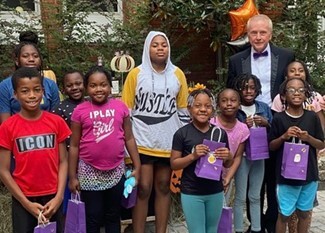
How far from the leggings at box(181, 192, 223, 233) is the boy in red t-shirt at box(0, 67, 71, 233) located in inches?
36.6

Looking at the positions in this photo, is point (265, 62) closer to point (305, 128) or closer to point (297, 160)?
point (305, 128)

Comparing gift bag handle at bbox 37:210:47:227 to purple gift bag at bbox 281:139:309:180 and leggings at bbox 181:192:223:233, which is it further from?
purple gift bag at bbox 281:139:309:180

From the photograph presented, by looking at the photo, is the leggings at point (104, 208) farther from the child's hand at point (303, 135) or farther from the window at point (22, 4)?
the window at point (22, 4)

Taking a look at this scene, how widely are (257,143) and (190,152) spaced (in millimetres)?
685

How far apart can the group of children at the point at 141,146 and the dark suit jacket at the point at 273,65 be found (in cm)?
11

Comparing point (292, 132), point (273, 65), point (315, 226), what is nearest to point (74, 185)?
point (292, 132)

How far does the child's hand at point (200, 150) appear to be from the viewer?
3.26 meters

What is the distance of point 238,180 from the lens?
3.99 m

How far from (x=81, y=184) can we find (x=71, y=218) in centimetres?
26

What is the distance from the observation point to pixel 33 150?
2.97 m

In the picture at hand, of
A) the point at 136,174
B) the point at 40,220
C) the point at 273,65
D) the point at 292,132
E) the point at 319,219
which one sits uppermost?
the point at 273,65

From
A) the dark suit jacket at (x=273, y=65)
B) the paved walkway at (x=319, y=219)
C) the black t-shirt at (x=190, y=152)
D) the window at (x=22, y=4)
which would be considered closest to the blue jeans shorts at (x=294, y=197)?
the black t-shirt at (x=190, y=152)

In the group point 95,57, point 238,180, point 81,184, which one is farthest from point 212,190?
point 95,57

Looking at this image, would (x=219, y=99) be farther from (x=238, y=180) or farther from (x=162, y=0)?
(x=162, y=0)
